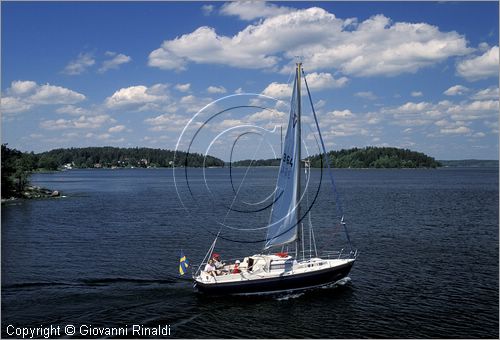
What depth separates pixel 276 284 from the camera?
4172cm

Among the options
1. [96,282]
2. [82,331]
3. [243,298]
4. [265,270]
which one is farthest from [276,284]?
[96,282]

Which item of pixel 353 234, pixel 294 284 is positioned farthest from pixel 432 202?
pixel 294 284

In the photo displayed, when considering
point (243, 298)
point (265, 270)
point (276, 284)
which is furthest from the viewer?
point (265, 270)

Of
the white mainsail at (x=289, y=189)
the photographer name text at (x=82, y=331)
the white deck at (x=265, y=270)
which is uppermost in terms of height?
the white mainsail at (x=289, y=189)

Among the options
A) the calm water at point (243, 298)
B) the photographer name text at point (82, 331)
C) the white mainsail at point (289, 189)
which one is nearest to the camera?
the photographer name text at point (82, 331)

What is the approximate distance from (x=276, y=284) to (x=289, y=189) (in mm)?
8749

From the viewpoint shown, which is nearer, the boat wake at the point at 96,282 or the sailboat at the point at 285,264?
the sailboat at the point at 285,264

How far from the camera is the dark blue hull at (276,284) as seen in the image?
41.0 meters

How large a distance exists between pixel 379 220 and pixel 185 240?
39409mm

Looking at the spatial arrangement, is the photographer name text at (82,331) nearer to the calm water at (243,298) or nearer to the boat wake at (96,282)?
the calm water at (243,298)

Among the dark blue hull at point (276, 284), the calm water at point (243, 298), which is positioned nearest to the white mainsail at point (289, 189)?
the dark blue hull at point (276, 284)

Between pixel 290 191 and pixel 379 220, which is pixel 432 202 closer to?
pixel 379 220

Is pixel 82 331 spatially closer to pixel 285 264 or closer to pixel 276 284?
pixel 276 284

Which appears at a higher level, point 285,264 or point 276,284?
point 285,264
